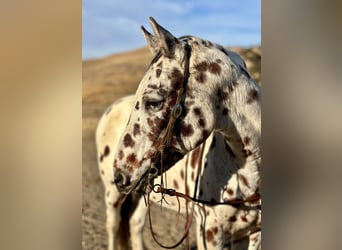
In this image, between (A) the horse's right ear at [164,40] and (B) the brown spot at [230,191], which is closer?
(A) the horse's right ear at [164,40]

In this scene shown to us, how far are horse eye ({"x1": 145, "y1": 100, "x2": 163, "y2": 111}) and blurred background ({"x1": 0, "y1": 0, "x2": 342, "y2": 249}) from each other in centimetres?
26

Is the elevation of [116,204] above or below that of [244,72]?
below

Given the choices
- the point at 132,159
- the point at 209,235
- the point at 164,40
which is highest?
the point at 164,40

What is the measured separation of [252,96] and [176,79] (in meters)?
0.26

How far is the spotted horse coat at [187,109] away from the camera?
177 cm

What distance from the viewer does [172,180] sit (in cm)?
211

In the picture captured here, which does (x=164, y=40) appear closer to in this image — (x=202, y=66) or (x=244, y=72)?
(x=202, y=66)

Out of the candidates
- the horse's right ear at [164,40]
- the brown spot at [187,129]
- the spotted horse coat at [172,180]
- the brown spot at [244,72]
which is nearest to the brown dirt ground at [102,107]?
the spotted horse coat at [172,180]

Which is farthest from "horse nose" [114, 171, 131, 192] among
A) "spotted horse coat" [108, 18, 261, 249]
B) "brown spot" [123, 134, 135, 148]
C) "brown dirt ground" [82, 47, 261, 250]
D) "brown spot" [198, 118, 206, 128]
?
"brown spot" [198, 118, 206, 128]

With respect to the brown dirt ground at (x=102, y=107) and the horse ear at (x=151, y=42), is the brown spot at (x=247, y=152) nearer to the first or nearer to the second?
the brown dirt ground at (x=102, y=107)

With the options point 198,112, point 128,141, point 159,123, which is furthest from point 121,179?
point 198,112
